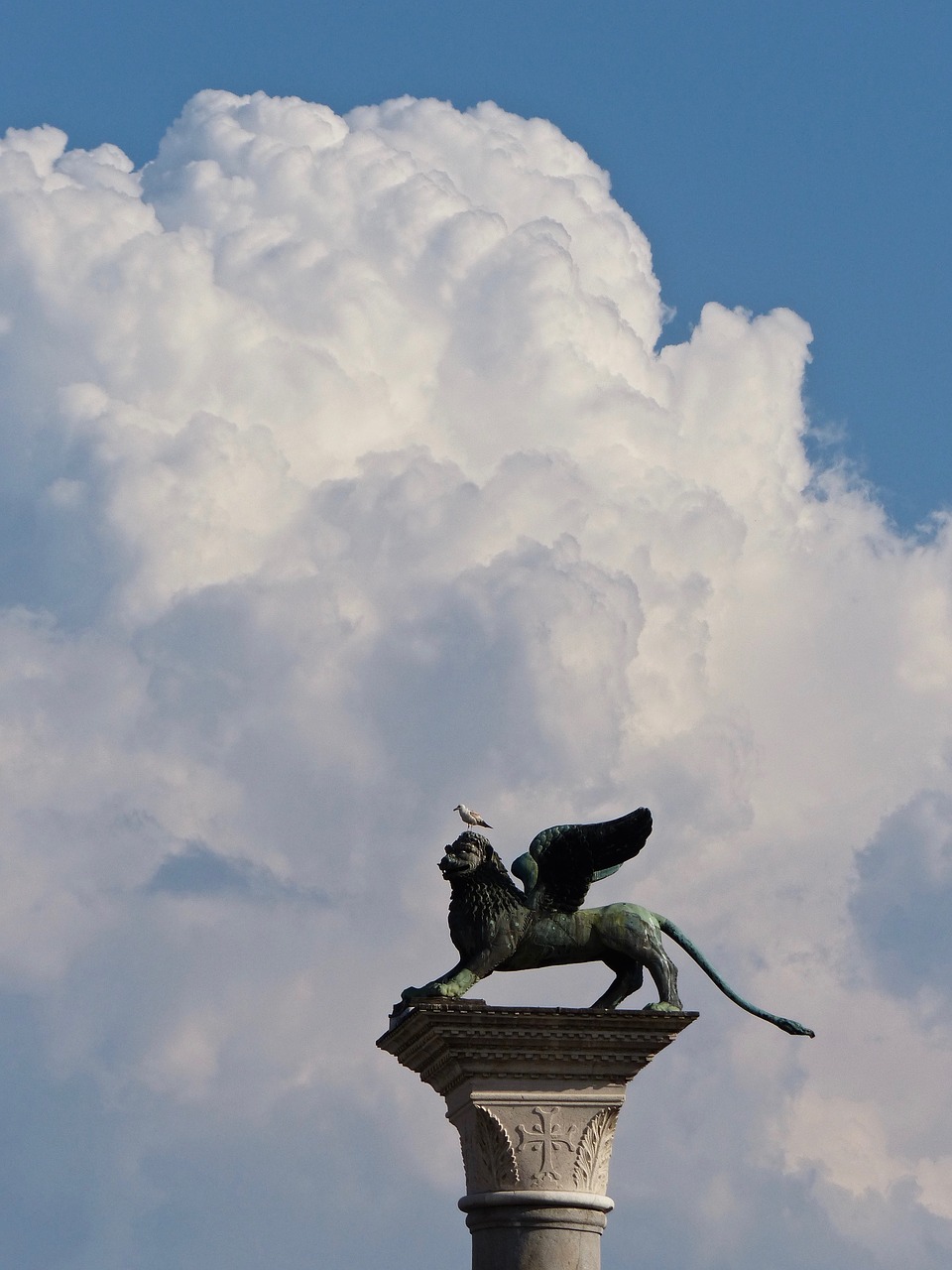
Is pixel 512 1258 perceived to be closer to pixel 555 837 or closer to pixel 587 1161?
pixel 587 1161

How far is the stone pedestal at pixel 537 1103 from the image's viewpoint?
936 inches

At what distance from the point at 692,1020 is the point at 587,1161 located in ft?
5.22

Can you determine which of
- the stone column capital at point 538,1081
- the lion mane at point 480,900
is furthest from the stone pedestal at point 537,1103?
the lion mane at point 480,900

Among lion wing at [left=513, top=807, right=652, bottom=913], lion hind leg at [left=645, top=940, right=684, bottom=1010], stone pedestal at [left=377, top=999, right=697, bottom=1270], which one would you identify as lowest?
stone pedestal at [left=377, top=999, right=697, bottom=1270]

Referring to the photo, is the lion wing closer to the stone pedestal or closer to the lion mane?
the lion mane

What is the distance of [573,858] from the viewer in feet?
81.8

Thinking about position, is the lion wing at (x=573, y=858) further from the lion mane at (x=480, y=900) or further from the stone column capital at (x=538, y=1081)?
the stone column capital at (x=538, y=1081)

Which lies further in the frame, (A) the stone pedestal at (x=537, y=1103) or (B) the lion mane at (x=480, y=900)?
(B) the lion mane at (x=480, y=900)

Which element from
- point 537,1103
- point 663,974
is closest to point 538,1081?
point 537,1103

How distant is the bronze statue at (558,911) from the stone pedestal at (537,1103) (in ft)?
2.59

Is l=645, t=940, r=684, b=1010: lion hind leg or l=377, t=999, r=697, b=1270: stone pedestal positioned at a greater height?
l=645, t=940, r=684, b=1010: lion hind leg

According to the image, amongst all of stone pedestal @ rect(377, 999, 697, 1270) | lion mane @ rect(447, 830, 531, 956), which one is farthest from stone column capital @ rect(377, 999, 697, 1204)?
lion mane @ rect(447, 830, 531, 956)

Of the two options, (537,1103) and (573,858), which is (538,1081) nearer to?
(537,1103)

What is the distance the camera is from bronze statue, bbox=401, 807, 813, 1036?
81.1ft
